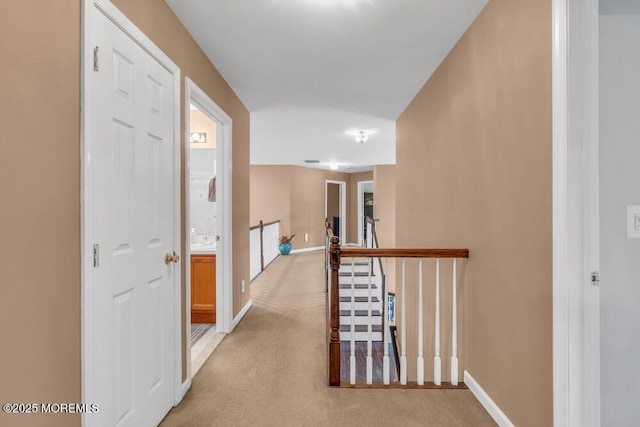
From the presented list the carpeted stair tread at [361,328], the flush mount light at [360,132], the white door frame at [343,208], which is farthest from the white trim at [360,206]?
the flush mount light at [360,132]

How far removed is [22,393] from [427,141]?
3.21m

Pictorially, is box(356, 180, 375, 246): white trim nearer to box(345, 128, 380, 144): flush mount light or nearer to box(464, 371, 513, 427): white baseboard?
box(345, 128, 380, 144): flush mount light

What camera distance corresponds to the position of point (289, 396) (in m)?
2.13

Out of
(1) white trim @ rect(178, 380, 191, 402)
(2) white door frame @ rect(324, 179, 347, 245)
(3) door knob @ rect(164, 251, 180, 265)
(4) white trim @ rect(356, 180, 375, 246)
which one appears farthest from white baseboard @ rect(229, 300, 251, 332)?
(4) white trim @ rect(356, 180, 375, 246)

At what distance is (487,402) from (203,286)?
2733 millimetres

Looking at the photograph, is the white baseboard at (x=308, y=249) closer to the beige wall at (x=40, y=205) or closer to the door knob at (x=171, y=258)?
the door knob at (x=171, y=258)

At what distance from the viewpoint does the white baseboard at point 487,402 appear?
1.76 metres

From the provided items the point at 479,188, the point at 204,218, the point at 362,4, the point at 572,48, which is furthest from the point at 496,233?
the point at 204,218

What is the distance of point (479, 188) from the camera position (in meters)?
2.07

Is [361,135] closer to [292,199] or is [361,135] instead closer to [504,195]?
[504,195]

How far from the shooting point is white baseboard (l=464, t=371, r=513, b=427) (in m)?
1.76

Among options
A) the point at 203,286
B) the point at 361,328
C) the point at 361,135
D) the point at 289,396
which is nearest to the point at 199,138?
the point at 203,286

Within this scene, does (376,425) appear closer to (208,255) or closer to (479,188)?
(479,188)

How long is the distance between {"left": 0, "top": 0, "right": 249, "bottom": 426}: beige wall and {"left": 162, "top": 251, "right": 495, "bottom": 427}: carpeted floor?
92 cm
